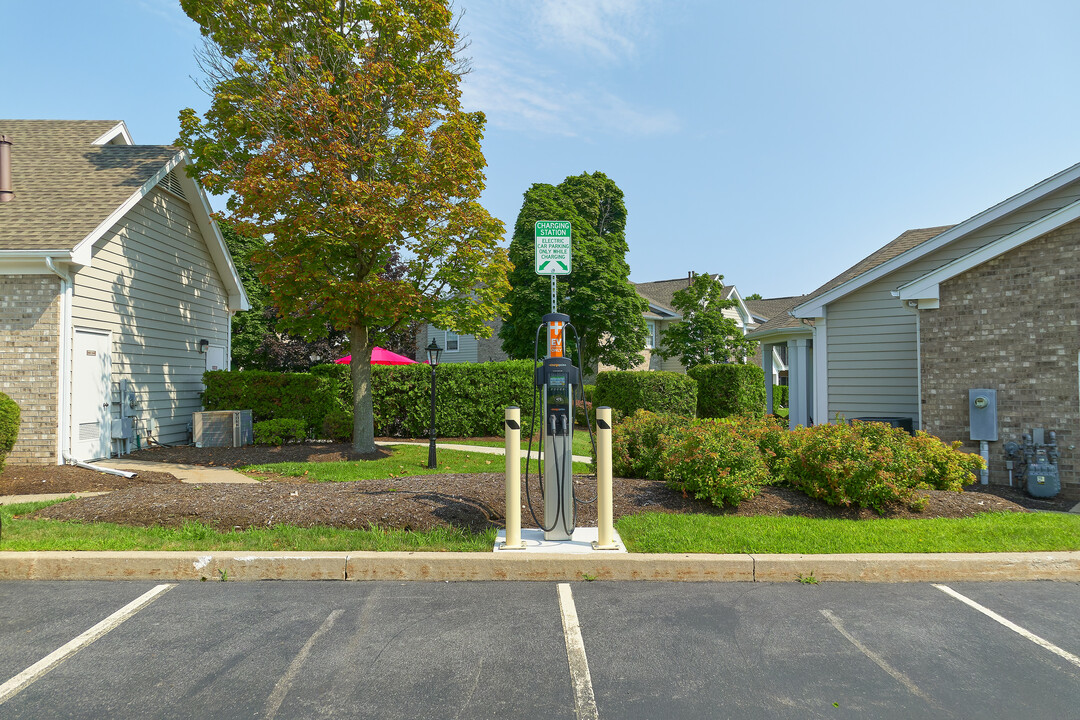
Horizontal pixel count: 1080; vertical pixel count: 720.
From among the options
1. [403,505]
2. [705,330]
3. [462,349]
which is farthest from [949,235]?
[462,349]

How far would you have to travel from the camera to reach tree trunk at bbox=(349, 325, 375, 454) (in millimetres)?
13102

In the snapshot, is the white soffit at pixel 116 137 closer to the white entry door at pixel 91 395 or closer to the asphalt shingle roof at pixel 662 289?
the white entry door at pixel 91 395

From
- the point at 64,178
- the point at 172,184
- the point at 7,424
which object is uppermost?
the point at 172,184

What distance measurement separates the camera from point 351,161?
39.3 feet

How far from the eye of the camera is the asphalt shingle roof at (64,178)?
10766 millimetres

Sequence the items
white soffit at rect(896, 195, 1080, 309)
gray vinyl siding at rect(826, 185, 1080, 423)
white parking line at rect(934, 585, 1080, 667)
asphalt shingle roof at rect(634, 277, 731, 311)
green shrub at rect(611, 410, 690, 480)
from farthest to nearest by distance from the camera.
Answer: asphalt shingle roof at rect(634, 277, 731, 311), gray vinyl siding at rect(826, 185, 1080, 423), white soffit at rect(896, 195, 1080, 309), green shrub at rect(611, 410, 690, 480), white parking line at rect(934, 585, 1080, 667)

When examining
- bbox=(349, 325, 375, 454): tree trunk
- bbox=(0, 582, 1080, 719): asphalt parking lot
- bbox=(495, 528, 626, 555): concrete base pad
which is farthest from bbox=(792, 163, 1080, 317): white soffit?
bbox=(349, 325, 375, 454): tree trunk

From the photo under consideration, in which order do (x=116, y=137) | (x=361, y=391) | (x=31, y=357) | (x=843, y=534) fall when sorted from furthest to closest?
(x=116, y=137) < (x=361, y=391) < (x=31, y=357) < (x=843, y=534)

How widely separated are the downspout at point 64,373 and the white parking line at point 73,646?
7203 mm

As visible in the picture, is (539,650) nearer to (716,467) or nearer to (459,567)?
(459,567)

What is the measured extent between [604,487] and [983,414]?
7321mm

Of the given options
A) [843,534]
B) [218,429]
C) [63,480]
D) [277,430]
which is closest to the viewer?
[843,534]

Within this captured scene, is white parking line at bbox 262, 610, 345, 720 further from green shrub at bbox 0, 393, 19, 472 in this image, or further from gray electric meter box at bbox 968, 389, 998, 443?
gray electric meter box at bbox 968, 389, 998, 443

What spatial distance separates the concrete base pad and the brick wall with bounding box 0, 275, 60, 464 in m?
8.94
